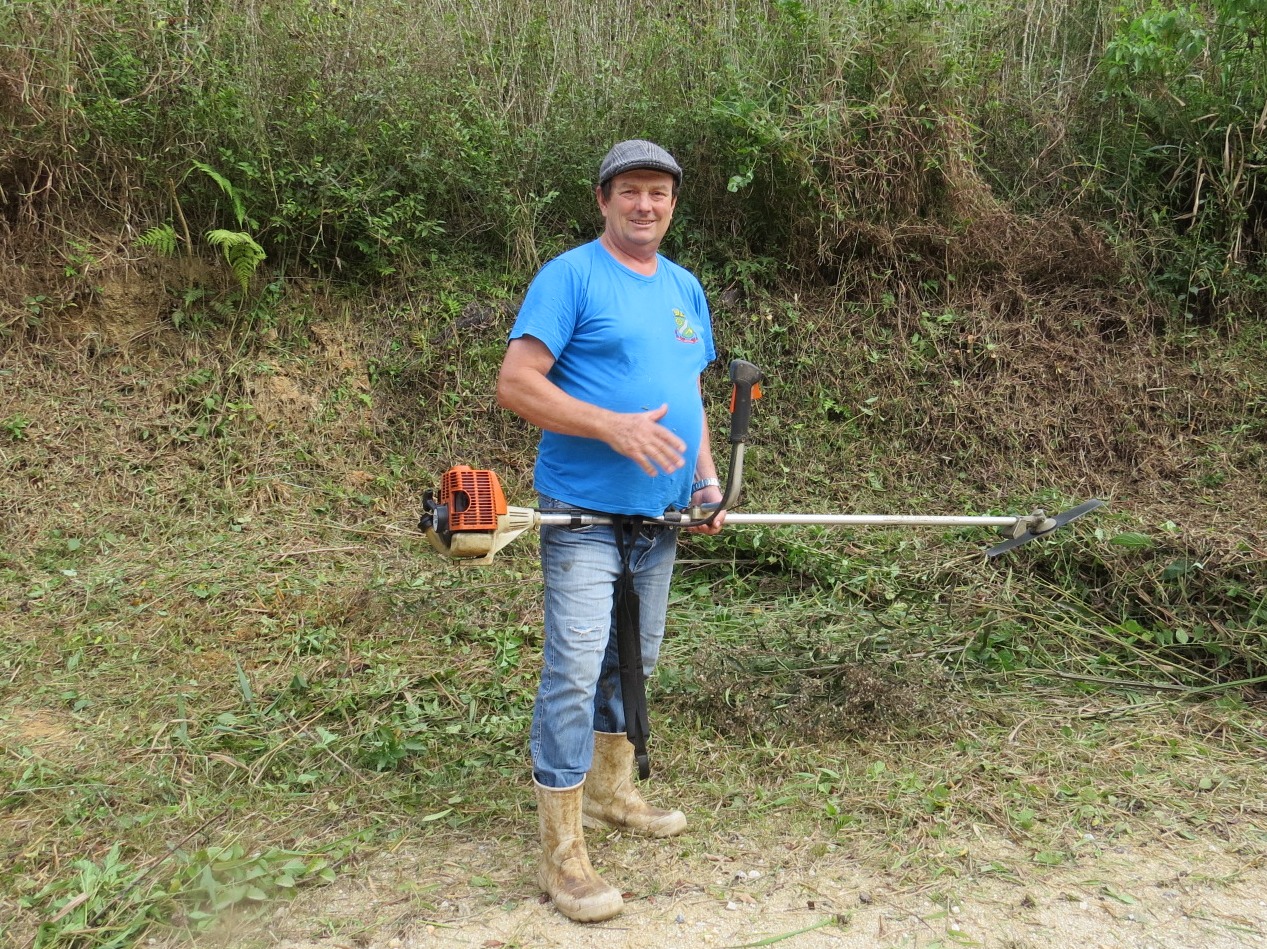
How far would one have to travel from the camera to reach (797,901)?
2.78 m

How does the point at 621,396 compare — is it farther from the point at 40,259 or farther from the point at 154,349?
the point at 40,259

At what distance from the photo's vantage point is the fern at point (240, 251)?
603 centimetres

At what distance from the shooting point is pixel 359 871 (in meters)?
2.90

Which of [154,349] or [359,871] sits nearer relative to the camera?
[359,871]

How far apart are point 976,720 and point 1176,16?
493cm

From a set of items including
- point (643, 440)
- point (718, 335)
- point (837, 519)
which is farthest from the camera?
point (718, 335)

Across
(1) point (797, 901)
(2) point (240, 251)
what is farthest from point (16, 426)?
(1) point (797, 901)

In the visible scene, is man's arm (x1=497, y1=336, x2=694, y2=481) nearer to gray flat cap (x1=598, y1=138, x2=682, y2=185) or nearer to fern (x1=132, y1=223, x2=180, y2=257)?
gray flat cap (x1=598, y1=138, x2=682, y2=185)

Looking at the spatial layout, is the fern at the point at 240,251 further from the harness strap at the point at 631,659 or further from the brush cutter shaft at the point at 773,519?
the harness strap at the point at 631,659

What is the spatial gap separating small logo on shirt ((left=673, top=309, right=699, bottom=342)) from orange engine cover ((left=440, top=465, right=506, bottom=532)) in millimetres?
677

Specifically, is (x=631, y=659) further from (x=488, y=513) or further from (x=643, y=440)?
(x=643, y=440)

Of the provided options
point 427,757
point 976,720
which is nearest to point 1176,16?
point 976,720

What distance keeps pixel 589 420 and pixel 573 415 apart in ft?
0.15

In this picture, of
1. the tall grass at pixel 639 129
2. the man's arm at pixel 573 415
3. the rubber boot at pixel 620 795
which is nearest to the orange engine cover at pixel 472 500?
the man's arm at pixel 573 415
